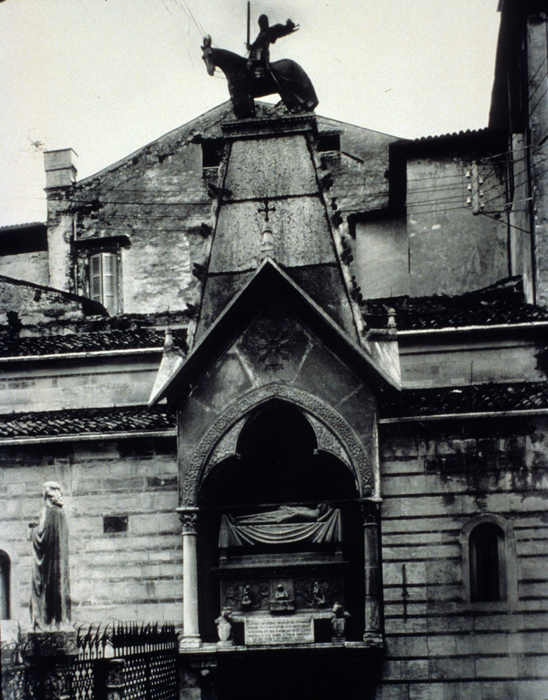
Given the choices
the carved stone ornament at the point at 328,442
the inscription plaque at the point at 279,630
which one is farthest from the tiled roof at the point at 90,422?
the inscription plaque at the point at 279,630

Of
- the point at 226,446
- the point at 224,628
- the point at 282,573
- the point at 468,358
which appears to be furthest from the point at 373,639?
the point at 468,358

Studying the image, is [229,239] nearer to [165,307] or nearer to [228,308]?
[228,308]

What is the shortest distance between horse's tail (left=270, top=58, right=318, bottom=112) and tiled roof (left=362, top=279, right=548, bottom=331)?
444cm

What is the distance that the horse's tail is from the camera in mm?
20688

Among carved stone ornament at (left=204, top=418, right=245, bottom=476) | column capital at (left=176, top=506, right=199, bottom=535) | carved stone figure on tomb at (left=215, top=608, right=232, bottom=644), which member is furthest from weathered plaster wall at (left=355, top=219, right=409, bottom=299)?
carved stone figure on tomb at (left=215, top=608, right=232, bottom=644)

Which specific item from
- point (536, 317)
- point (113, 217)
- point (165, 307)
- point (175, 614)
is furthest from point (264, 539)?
point (113, 217)

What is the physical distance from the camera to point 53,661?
14.2 m

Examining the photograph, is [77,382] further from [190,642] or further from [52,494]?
[190,642]

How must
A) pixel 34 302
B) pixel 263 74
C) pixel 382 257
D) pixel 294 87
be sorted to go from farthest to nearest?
pixel 382 257 < pixel 34 302 < pixel 263 74 < pixel 294 87

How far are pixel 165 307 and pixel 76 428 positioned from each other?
33.8ft

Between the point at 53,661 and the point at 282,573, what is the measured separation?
505cm

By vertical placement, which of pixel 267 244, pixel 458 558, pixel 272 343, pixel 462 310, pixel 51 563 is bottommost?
pixel 458 558

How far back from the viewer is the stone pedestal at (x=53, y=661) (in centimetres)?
1398

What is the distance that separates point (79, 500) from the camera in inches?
781
